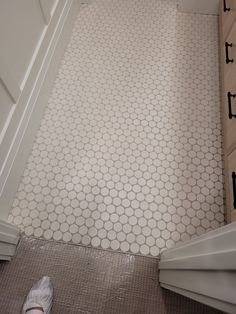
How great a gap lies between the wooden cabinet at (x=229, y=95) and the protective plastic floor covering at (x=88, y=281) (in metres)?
0.41

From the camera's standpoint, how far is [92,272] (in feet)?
3.55

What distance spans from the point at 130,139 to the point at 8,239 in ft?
2.33

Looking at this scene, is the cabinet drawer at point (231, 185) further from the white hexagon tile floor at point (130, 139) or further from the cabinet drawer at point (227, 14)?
the cabinet drawer at point (227, 14)

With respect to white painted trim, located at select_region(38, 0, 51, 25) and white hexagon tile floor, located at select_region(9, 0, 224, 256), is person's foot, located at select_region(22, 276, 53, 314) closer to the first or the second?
white hexagon tile floor, located at select_region(9, 0, 224, 256)

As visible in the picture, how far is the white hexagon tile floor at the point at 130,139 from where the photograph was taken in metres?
1.17

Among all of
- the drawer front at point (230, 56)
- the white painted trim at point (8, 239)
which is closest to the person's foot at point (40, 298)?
the white painted trim at point (8, 239)

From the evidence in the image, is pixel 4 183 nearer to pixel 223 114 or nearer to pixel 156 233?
pixel 156 233

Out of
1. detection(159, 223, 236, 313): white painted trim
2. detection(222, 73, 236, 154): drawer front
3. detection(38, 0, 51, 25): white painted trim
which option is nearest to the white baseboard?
detection(38, 0, 51, 25): white painted trim

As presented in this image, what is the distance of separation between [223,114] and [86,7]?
1.16 meters

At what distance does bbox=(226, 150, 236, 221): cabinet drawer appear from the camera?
1.08 meters

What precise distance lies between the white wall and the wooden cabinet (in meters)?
0.14

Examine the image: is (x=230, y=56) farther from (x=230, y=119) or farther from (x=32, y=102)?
(x=32, y=102)

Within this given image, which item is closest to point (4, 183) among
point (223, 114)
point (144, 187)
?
point (144, 187)

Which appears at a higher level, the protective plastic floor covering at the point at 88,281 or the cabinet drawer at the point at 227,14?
the cabinet drawer at the point at 227,14
